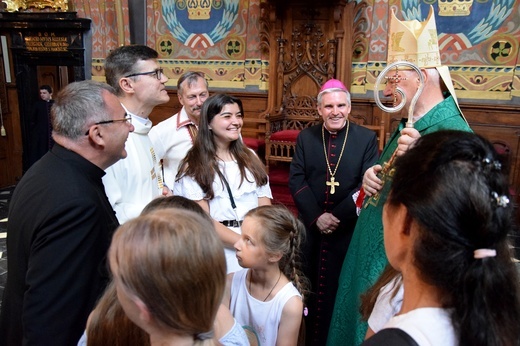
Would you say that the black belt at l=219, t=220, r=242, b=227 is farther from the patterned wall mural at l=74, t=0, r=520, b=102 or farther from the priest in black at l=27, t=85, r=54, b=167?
the priest in black at l=27, t=85, r=54, b=167

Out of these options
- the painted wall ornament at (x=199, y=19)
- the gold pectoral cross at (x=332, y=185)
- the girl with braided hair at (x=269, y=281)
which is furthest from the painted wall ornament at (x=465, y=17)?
the girl with braided hair at (x=269, y=281)

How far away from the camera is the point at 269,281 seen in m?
1.86

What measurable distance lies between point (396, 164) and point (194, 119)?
2698mm

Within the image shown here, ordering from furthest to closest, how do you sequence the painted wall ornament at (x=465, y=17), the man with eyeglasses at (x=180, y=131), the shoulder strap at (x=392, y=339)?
the painted wall ornament at (x=465, y=17) < the man with eyeglasses at (x=180, y=131) < the shoulder strap at (x=392, y=339)

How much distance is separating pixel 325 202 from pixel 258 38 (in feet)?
13.5

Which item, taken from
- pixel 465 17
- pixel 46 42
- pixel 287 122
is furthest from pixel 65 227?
pixel 46 42

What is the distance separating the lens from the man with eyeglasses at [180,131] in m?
3.39

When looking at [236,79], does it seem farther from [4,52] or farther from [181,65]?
[4,52]

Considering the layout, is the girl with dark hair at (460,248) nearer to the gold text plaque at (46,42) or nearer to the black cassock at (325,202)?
the black cassock at (325,202)

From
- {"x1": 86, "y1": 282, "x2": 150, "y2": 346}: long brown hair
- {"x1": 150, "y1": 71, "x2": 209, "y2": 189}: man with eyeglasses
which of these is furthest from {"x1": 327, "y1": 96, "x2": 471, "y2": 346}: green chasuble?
{"x1": 150, "y1": 71, "x2": 209, "y2": 189}: man with eyeglasses

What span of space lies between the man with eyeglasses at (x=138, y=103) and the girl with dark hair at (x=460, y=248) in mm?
1594

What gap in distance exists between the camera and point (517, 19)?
16.3ft

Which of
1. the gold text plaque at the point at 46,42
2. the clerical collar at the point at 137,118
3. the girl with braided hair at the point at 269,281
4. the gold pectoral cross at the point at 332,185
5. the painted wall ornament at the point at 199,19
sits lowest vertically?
the girl with braided hair at the point at 269,281

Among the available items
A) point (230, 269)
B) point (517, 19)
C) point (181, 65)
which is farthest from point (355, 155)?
point (181, 65)
